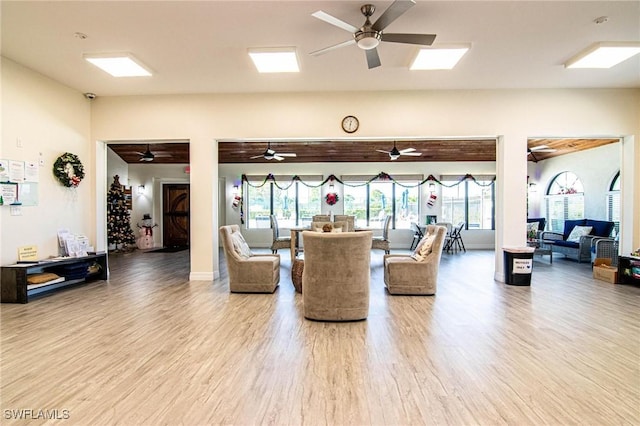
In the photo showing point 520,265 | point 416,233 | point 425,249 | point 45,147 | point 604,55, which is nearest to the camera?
point 604,55

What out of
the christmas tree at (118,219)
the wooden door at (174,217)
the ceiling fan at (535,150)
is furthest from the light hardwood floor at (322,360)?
the wooden door at (174,217)

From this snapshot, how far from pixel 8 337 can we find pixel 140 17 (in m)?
3.18

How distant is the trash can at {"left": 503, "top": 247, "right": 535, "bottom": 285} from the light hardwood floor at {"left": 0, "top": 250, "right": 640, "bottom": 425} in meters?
0.62

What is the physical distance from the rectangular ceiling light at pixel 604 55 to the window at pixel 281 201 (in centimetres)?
681

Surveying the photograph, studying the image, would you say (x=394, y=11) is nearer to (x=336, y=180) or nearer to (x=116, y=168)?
(x=336, y=180)

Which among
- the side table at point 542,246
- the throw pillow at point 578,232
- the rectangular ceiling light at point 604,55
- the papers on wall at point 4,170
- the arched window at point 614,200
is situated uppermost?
the rectangular ceiling light at point 604,55

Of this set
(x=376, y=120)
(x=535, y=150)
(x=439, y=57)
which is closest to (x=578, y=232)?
(x=535, y=150)

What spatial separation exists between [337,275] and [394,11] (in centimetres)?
234

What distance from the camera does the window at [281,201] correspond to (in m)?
9.95

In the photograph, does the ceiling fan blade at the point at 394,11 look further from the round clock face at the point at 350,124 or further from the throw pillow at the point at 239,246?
the throw pillow at the point at 239,246

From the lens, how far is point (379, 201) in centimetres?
987

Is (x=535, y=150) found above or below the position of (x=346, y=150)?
below

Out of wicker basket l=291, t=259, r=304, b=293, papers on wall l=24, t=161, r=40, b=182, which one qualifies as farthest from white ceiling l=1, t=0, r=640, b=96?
wicker basket l=291, t=259, r=304, b=293

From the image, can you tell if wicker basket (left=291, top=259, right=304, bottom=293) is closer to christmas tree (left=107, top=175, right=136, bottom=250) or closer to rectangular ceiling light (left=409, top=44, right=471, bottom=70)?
rectangular ceiling light (left=409, top=44, right=471, bottom=70)
